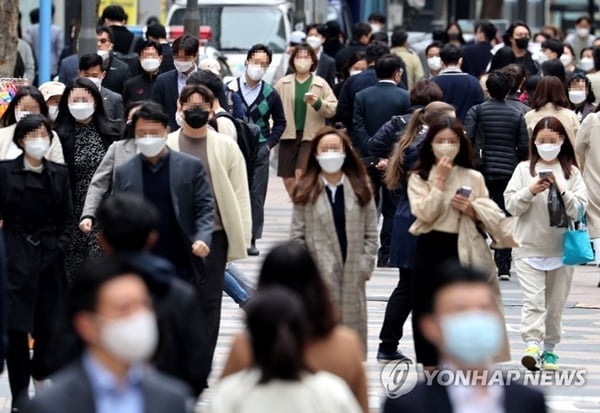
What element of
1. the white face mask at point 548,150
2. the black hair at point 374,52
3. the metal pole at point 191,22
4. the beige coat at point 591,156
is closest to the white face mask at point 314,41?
the metal pole at point 191,22

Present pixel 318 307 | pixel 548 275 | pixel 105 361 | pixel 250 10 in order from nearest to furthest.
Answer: pixel 105 361 < pixel 318 307 < pixel 548 275 < pixel 250 10

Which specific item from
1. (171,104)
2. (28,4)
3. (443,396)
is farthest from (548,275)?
(28,4)

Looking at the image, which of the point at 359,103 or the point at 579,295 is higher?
the point at 359,103

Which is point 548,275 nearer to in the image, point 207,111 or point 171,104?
point 207,111

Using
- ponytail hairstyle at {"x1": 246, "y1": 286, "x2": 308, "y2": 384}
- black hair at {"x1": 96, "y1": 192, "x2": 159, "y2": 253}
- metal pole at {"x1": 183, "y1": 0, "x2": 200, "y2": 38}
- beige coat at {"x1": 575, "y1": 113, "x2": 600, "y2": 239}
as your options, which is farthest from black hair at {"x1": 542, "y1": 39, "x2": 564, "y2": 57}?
ponytail hairstyle at {"x1": 246, "y1": 286, "x2": 308, "y2": 384}

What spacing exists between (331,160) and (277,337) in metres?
4.15

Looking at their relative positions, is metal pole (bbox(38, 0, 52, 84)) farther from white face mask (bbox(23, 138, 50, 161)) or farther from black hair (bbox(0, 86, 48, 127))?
white face mask (bbox(23, 138, 50, 161))

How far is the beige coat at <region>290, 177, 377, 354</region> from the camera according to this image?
366 inches

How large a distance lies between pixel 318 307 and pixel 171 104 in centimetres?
812

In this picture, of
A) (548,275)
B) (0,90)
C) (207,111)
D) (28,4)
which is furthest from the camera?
(28,4)

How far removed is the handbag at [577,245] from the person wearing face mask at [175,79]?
411 cm

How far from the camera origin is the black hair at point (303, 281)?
6.25 meters

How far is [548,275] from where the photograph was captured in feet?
36.3

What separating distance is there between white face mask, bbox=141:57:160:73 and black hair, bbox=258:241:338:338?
914cm
